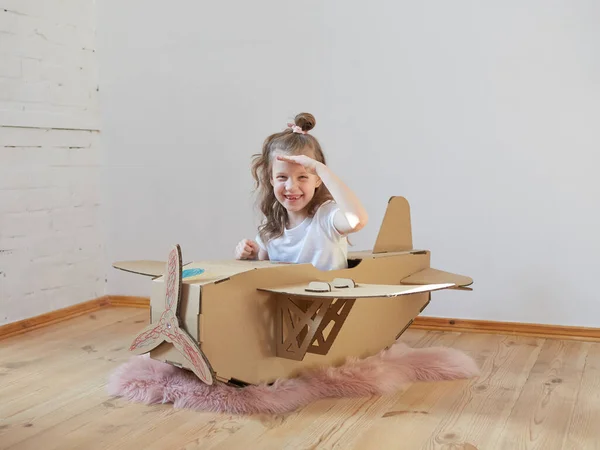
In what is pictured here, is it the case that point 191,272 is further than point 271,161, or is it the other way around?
point 271,161

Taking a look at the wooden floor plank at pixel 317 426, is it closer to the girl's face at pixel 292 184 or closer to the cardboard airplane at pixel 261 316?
the cardboard airplane at pixel 261 316

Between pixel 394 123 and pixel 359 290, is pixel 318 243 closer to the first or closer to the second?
pixel 359 290

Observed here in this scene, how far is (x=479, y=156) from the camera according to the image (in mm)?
2527

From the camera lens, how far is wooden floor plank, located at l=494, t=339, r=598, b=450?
5.12ft

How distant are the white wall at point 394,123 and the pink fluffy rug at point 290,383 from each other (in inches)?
22.3

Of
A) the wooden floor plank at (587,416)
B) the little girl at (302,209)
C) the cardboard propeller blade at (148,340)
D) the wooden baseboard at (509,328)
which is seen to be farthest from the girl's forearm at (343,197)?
the wooden baseboard at (509,328)

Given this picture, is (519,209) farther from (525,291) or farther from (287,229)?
(287,229)

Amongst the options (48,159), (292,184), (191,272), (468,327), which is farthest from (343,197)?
(48,159)

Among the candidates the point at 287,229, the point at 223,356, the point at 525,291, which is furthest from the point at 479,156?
the point at 223,356

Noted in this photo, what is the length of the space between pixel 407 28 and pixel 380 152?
0.43m

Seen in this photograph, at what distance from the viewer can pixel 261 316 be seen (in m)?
1.83

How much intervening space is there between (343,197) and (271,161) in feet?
0.97

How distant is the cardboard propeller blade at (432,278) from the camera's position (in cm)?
207

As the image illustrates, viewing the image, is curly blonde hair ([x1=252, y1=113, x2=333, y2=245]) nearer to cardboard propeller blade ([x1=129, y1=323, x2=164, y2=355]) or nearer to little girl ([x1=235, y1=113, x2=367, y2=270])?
little girl ([x1=235, y1=113, x2=367, y2=270])
